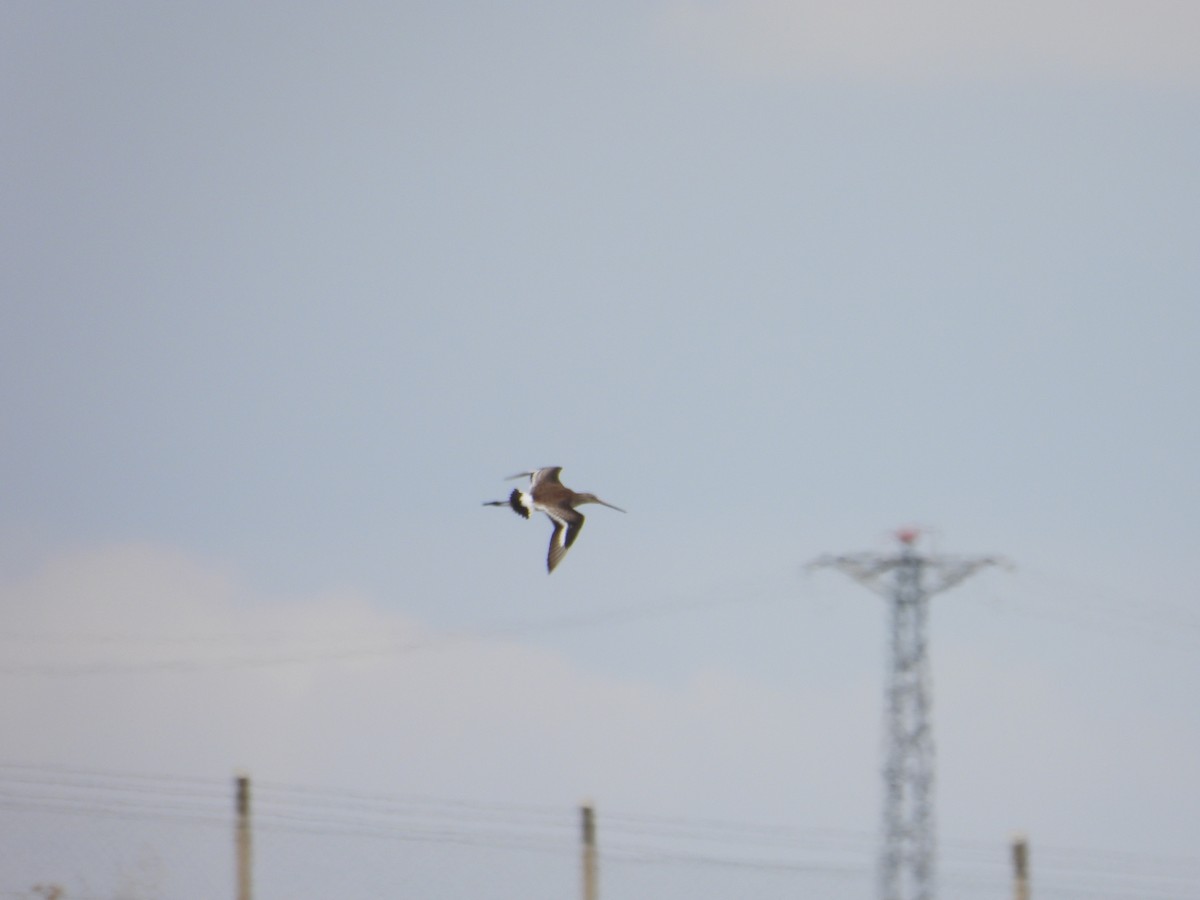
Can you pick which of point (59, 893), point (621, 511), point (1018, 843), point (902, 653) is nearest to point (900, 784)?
point (902, 653)

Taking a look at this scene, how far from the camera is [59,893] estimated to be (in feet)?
50.5

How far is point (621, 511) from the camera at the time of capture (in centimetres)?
2247

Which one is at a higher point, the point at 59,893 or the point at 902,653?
the point at 902,653

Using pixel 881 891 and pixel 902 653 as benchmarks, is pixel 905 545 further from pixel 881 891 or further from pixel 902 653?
pixel 881 891

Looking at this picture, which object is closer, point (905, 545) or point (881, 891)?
point (881, 891)

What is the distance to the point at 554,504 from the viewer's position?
21.4 meters

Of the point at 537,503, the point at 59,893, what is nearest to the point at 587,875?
the point at 59,893

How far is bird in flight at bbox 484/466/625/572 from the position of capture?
793 inches

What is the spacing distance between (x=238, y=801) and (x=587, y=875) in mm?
2241

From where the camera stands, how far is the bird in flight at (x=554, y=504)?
20141 mm

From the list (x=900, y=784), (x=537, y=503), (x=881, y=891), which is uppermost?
(x=537, y=503)

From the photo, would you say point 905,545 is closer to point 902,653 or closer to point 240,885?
point 902,653

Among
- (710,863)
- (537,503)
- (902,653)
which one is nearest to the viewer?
(710,863)

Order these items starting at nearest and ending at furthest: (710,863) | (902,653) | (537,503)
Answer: (710,863) < (537,503) < (902,653)
